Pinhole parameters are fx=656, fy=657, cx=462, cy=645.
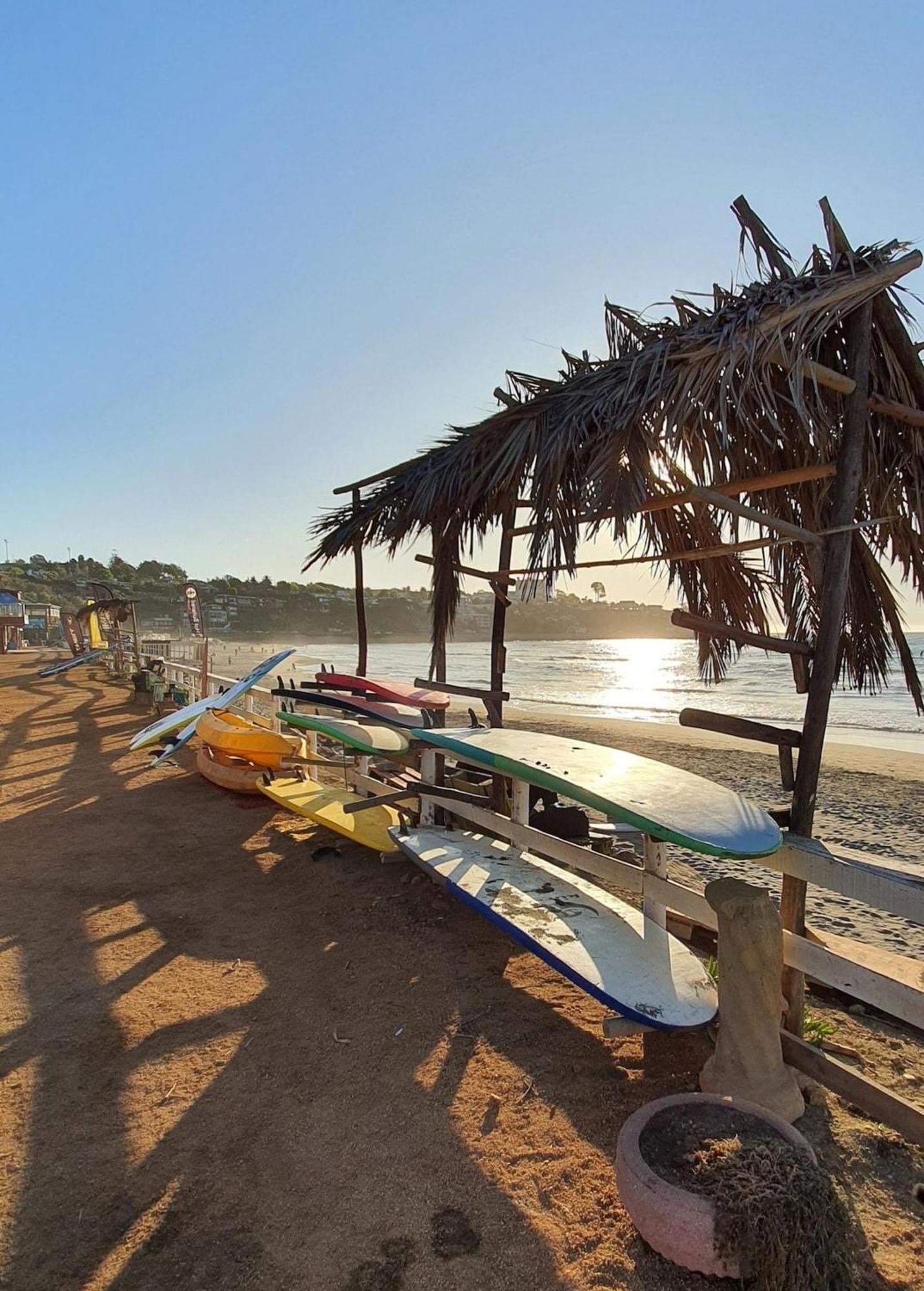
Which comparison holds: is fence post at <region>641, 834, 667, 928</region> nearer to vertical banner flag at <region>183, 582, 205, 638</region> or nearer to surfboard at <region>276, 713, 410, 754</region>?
surfboard at <region>276, 713, 410, 754</region>

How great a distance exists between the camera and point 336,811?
18.6 ft

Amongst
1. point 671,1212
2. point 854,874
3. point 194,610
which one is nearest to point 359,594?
point 854,874

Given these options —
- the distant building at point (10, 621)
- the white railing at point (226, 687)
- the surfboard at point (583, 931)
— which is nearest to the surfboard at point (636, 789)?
the surfboard at point (583, 931)

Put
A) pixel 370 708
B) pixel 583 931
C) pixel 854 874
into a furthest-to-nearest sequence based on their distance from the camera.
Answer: pixel 370 708 < pixel 583 931 < pixel 854 874

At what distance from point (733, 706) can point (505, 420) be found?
Answer: 849 inches

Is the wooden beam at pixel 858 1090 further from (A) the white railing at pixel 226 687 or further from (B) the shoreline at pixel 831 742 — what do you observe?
(B) the shoreline at pixel 831 742

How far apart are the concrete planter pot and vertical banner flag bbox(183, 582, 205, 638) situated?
14310 millimetres

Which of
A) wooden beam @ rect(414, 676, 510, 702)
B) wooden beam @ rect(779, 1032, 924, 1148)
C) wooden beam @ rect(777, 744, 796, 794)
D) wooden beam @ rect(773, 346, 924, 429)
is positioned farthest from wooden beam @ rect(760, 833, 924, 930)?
wooden beam @ rect(414, 676, 510, 702)

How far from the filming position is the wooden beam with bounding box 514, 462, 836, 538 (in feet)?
10.5

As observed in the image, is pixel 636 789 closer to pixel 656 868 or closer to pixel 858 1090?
pixel 656 868

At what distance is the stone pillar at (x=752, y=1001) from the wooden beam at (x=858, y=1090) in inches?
5.2

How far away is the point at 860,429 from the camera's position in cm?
301

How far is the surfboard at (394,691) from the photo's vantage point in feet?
20.0

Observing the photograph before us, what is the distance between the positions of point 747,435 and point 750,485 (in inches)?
15.0
